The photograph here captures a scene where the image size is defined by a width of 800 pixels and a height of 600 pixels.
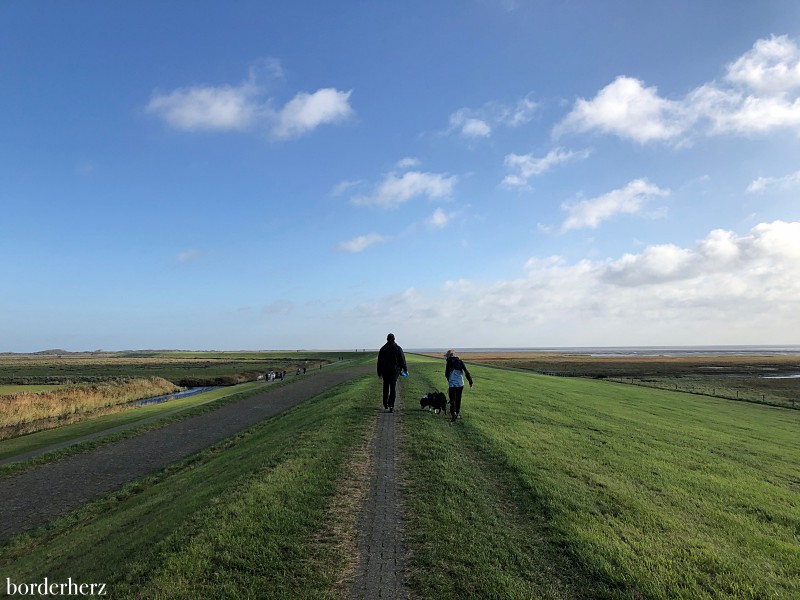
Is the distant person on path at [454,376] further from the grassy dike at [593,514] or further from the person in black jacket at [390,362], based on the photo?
the person in black jacket at [390,362]

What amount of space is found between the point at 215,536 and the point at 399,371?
1036 centimetres

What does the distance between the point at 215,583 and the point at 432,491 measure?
4134 mm

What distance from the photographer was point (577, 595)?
206 inches

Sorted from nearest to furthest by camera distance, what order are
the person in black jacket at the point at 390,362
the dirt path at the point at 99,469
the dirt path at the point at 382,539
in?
1. the dirt path at the point at 382,539
2. the dirt path at the point at 99,469
3. the person in black jacket at the point at 390,362

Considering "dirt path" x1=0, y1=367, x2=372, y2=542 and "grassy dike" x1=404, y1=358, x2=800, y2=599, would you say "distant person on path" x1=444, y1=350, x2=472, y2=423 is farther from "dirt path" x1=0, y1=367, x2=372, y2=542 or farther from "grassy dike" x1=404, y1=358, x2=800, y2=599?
"dirt path" x1=0, y1=367, x2=372, y2=542

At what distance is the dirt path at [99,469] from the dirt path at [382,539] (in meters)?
9.47

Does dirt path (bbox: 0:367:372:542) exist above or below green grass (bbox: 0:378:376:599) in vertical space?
below

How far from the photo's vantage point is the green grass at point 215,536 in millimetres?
5564

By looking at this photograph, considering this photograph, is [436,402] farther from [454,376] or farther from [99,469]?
[99,469]

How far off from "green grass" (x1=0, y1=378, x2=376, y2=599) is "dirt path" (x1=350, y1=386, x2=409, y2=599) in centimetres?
40

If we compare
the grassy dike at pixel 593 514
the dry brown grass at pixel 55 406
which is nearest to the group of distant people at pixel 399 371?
the grassy dike at pixel 593 514

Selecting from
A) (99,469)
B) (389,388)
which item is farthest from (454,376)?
(99,469)

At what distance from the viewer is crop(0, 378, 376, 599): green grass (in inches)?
219

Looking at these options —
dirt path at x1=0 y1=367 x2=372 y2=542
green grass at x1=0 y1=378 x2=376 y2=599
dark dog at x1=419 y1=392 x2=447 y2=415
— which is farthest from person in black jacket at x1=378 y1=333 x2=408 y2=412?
dirt path at x1=0 y1=367 x2=372 y2=542
